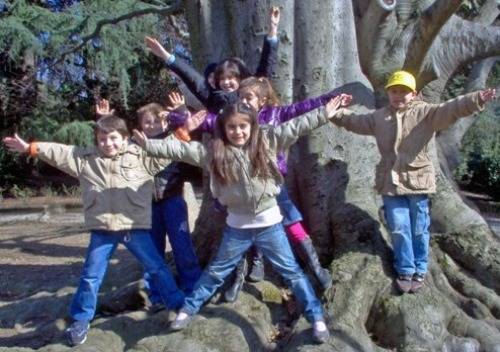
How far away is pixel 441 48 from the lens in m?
7.78

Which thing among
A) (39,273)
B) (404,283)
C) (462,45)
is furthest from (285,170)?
(39,273)

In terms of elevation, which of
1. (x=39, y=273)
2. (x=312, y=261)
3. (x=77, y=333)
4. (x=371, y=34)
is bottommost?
(x=39, y=273)

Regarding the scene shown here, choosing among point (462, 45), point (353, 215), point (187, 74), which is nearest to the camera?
point (187, 74)

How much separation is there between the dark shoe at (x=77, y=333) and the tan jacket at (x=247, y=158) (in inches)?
49.6

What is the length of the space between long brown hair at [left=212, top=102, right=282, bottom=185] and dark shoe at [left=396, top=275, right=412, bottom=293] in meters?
1.19

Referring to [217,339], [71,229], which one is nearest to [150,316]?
[217,339]

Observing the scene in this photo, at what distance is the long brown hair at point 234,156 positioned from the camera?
4.58 m

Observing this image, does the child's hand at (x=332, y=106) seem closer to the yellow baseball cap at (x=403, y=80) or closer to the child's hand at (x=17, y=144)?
the yellow baseball cap at (x=403, y=80)

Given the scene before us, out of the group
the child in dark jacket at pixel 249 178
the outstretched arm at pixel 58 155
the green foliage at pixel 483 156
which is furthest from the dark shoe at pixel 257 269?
the green foliage at pixel 483 156

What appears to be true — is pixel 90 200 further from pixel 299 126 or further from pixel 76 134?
pixel 76 134

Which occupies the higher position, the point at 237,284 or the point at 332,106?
the point at 332,106

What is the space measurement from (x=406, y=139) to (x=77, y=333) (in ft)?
8.44

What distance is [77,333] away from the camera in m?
4.81

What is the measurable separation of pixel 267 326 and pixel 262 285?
44 cm
